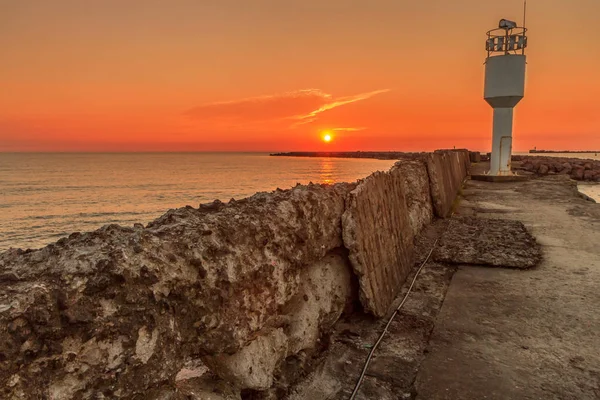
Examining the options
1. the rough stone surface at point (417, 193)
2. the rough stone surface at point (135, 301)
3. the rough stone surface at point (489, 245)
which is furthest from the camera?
the rough stone surface at point (417, 193)

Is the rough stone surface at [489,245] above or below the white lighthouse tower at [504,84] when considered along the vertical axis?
below

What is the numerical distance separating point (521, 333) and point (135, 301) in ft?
13.0

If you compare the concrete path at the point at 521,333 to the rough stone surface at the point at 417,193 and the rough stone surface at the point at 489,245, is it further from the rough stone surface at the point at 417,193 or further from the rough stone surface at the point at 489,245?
the rough stone surface at the point at 417,193

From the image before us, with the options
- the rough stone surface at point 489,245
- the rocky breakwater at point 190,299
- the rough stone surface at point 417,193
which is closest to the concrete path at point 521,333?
the rough stone surface at point 489,245

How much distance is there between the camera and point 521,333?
4.07m

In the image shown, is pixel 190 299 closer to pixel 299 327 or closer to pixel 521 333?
pixel 299 327

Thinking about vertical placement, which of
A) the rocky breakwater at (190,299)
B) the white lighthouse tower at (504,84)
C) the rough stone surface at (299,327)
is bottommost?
the rough stone surface at (299,327)

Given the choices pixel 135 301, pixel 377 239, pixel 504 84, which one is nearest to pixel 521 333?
pixel 377 239

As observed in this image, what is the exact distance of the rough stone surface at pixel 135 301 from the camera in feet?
5.65

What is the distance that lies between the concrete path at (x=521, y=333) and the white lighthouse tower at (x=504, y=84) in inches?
645

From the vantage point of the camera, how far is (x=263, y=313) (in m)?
2.96

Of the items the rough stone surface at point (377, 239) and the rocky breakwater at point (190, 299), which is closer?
the rocky breakwater at point (190, 299)

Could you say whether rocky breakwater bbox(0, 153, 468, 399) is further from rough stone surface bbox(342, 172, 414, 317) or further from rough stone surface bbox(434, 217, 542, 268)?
rough stone surface bbox(434, 217, 542, 268)

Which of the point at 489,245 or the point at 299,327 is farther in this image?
the point at 489,245
